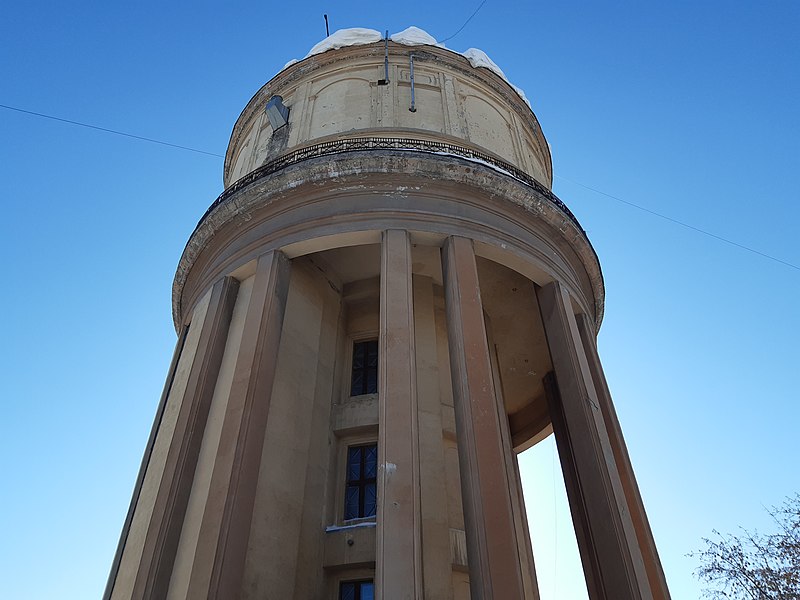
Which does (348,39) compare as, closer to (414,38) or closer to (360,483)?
(414,38)

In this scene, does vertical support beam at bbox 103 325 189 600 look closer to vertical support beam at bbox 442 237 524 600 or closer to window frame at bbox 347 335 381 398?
window frame at bbox 347 335 381 398

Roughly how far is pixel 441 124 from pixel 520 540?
35.0 ft

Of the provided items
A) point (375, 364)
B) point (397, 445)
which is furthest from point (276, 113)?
point (397, 445)

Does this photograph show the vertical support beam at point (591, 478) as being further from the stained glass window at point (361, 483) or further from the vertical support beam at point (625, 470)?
the stained glass window at point (361, 483)

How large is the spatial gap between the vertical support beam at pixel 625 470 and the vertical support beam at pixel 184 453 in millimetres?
8425

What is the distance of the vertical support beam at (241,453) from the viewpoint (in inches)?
382

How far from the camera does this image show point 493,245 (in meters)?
14.0

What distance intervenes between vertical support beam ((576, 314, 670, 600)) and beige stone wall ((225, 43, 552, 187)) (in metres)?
5.69

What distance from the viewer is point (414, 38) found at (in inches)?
756

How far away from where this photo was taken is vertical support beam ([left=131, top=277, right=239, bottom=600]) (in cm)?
1072

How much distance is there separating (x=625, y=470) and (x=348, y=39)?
46.6 ft

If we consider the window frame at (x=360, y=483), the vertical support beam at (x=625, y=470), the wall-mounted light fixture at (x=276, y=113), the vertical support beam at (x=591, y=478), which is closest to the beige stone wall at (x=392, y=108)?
the wall-mounted light fixture at (x=276, y=113)

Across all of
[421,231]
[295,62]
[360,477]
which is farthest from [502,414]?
[295,62]

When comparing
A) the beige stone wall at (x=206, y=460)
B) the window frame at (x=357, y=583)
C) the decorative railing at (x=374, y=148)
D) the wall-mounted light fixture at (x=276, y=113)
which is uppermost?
the wall-mounted light fixture at (x=276, y=113)
